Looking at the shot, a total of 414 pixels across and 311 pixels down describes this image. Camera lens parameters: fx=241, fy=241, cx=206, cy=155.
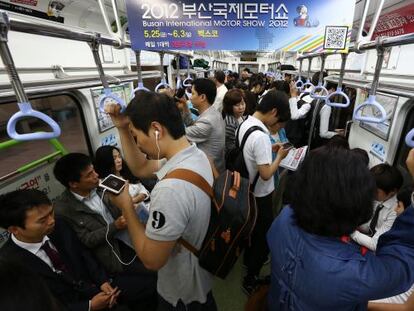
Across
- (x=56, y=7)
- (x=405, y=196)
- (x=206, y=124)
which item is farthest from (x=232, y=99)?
(x=56, y=7)

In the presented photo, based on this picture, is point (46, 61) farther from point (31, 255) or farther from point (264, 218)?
point (264, 218)

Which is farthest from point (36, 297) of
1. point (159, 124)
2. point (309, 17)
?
point (309, 17)

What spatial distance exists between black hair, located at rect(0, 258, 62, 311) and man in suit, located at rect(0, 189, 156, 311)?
76 cm

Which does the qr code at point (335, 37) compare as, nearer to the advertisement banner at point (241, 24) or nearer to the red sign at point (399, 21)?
the advertisement banner at point (241, 24)

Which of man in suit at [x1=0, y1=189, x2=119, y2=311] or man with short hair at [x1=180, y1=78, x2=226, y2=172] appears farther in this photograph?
man with short hair at [x1=180, y1=78, x2=226, y2=172]

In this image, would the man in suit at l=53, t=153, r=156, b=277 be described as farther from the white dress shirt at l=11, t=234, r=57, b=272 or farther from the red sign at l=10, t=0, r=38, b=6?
the red sign at l=10, t=0, r=38, b=6

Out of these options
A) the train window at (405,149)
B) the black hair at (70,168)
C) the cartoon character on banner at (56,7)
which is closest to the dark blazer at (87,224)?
the black hair at (70,168)

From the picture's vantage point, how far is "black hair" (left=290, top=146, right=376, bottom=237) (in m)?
0.86

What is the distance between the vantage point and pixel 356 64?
426cm

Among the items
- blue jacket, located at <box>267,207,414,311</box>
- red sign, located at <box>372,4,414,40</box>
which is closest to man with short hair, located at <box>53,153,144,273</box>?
blue jacket, located at <box>267,207,414,311</box>

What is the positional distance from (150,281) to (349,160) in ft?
6.46

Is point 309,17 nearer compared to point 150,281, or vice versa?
point 309,17

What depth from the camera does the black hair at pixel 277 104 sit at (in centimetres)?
212

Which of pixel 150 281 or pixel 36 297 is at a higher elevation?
pixel 36 297
